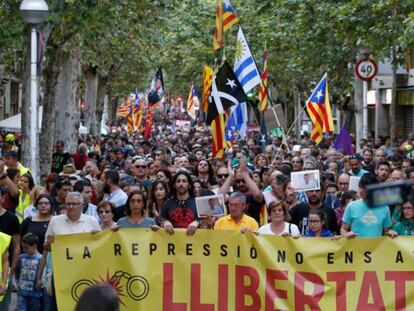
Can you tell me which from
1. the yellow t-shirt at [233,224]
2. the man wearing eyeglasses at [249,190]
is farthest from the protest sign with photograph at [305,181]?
the yellow t-shirt at [233,224]

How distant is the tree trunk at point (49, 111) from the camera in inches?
957

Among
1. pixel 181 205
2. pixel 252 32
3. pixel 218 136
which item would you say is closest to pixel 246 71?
→ pixel 218 136

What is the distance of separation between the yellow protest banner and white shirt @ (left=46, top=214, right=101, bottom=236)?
87 centimetres

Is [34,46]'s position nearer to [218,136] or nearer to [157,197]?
[218,136]

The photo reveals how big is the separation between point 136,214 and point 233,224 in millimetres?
903

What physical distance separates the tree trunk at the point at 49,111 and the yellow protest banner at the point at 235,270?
574 inches

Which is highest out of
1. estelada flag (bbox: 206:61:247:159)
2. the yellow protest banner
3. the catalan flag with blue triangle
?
the catalan flag with blue triangle

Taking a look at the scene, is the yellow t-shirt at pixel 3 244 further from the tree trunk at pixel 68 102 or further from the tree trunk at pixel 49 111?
the tree trunk at pixel 68 102

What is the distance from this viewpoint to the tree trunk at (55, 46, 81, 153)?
31141mm

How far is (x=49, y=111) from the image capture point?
24938mm

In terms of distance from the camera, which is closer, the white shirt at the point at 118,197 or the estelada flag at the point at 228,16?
the white shirt at the point at 118,197

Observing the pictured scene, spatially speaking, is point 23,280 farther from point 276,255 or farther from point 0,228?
point 276,255

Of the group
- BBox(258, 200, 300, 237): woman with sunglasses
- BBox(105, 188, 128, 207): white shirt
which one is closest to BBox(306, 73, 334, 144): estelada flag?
BBox(105, 188, 128, 207): white shirt

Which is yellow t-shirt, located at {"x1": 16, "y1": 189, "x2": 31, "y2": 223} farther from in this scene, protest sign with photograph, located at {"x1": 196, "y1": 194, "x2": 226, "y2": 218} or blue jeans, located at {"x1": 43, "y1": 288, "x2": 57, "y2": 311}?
blue jeans, located at {"x1": 43, "y1": 288, "x2": 57, "y2": 311}
